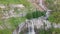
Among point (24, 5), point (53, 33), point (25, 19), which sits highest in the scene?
point (24, 5)

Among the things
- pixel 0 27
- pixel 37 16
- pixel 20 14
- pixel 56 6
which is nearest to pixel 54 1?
pixel 56 6

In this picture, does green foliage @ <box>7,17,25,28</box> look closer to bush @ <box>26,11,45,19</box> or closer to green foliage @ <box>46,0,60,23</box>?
bush @ <box>26,11,45,19</box>

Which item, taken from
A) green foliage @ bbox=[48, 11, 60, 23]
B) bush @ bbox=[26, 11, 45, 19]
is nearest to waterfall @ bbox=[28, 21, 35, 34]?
bush @ bbox=[26, 11, 45, 19]

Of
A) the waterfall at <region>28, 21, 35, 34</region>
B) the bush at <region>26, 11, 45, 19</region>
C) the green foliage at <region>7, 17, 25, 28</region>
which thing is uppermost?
the bush at <region>26, 11, 45, 19</region>

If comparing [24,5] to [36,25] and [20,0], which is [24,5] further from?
[36,25]

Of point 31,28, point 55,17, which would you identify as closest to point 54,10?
point 55,17

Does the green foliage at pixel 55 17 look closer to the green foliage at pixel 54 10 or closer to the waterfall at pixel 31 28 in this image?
the green foliage at pixel 54 10

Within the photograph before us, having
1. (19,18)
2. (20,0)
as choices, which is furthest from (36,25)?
(20,0)

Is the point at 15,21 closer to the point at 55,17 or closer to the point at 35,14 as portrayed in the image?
the point at 35,14

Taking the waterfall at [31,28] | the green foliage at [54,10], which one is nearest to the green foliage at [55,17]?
the green foliage at [54,10]

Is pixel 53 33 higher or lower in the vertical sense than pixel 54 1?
lower
